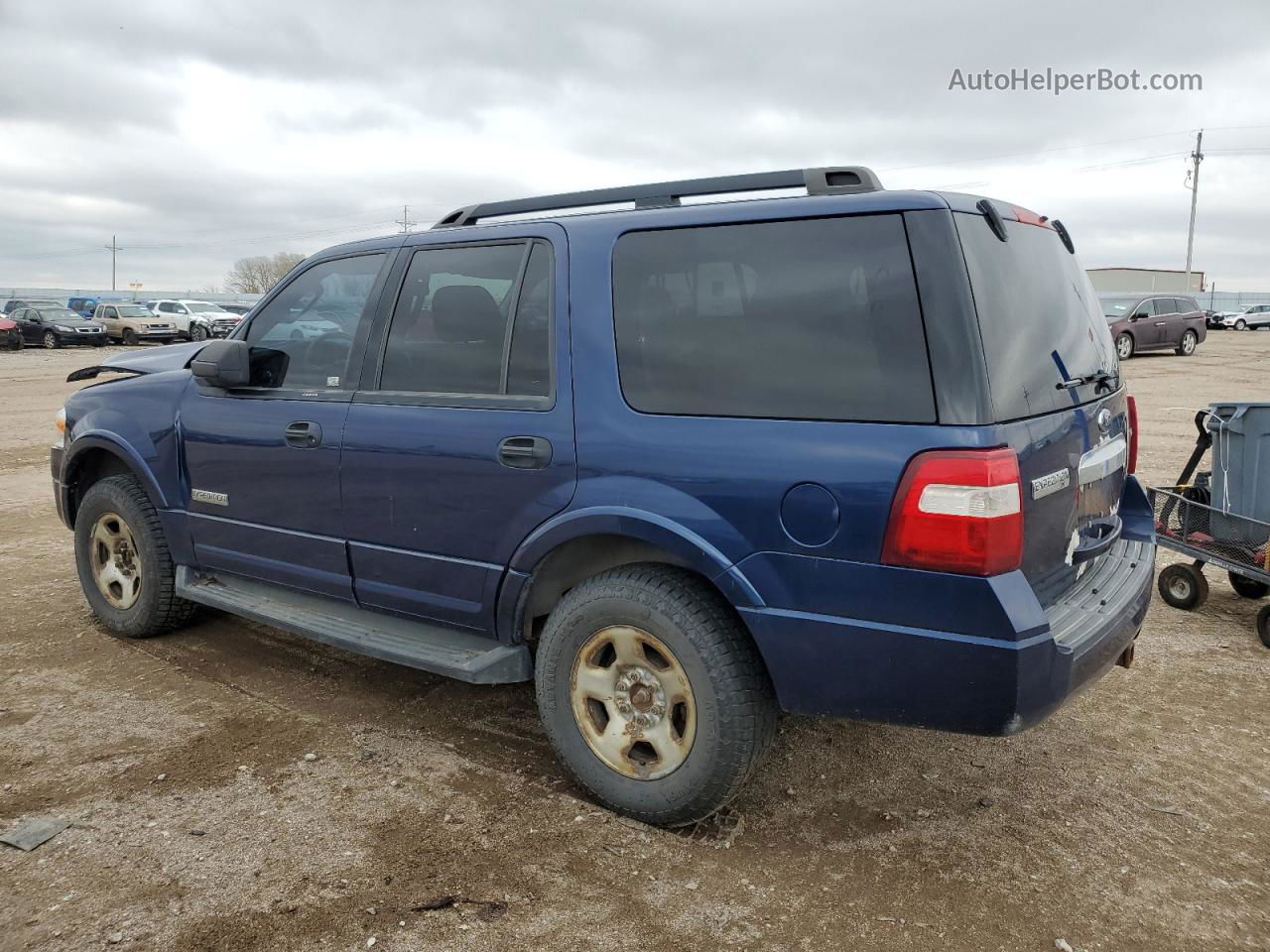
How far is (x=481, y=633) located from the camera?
3479 mm

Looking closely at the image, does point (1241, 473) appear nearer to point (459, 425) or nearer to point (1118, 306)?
point (459, 425)

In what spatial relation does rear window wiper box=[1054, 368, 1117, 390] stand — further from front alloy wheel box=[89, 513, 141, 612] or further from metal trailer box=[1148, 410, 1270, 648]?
front alloy wheel box=[89, 513, 141, 612]

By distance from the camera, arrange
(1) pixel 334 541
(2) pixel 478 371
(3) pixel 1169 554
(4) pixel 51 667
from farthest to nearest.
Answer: (3) pixel 1169 554 → (4) pixel 51 667 → (1) pixel 334 541 → (2) pixel 478 371

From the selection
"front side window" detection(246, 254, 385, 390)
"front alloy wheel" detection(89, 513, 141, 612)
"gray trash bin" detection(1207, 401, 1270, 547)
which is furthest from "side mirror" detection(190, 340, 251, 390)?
"gray trash bin" detection(1207, 401, 1270, 547)

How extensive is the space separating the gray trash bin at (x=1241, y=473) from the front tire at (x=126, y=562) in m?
5.26

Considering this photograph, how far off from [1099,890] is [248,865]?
2465 mm

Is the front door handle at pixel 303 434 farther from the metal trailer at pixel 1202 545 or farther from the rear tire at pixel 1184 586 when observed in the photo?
the rear tire at pixel 1184 586

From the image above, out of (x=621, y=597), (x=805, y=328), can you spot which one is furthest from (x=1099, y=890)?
(x=805, y=328)

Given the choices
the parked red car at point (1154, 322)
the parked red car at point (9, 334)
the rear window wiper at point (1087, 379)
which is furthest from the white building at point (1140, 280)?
the rear window wiper at point (1087, 379)

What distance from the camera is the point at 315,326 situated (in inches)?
160

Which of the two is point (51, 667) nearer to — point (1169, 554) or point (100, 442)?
point (100, 442)

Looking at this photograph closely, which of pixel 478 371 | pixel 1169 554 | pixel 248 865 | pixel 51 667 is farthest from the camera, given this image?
pixel 1169 554

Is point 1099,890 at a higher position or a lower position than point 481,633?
lower

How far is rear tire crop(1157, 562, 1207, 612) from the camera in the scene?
5297mm
